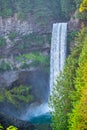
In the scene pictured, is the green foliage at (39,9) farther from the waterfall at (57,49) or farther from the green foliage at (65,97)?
the green foliage at (65,97)

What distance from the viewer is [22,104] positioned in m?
39.1

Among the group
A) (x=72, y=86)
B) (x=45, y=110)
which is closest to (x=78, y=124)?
(x=72, y=86)

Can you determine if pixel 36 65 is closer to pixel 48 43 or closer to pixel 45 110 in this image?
pixel 48 43

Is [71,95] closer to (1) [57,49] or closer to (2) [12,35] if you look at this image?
(1) [57,49]

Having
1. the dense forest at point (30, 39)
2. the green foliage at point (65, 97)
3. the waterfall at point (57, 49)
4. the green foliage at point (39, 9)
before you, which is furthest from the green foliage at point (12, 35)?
the green foliage at point (65, 97)

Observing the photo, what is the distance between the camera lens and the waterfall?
38.3 meters

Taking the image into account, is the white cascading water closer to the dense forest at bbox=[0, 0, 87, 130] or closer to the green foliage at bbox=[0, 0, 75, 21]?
the dense forest at bbox=[0, 0, 87, 130]

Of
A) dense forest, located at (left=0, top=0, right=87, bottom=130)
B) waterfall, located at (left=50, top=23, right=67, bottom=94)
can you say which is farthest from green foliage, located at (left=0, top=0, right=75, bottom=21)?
waterfall, located at (left=50, top=23, right=67, bottom=94)

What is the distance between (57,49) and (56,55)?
73 centimetres

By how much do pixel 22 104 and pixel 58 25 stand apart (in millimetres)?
10378

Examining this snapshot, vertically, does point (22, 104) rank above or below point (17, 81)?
below

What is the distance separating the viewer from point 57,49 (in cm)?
3878

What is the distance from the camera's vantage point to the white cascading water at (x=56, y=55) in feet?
126

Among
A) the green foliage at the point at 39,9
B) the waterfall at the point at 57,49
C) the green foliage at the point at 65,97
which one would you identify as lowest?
the green foliage at the point at 65,97
